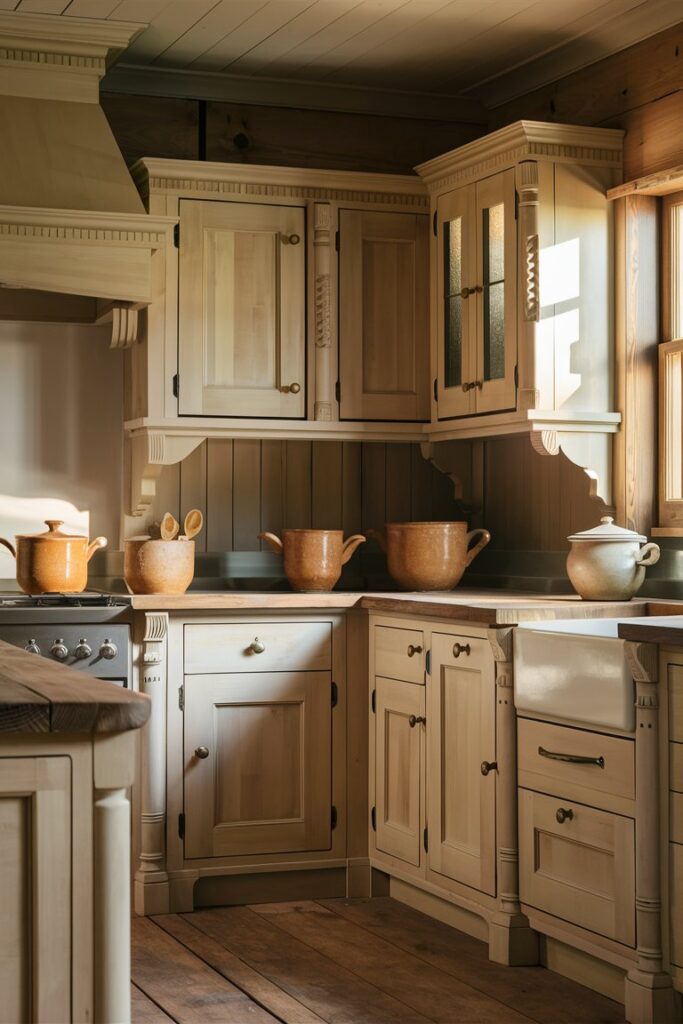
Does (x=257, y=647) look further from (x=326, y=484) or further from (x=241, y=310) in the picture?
(x=241, y=310)

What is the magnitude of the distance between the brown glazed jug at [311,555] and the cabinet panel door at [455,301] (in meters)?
0.52

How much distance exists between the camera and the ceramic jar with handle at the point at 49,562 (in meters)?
3.86

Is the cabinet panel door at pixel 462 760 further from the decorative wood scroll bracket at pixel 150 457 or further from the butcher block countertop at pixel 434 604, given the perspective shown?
the decorative wood scroll bracket at pixel 150 457

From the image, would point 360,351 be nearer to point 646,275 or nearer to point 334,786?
point 646,275

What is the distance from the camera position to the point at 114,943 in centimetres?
154

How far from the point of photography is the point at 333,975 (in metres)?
3.13

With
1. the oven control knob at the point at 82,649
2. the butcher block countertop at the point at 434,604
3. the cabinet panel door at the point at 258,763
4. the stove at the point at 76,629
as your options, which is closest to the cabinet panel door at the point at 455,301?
the butcher block countertop at the point at 434,604

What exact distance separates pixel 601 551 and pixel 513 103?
A: 5.63 ft

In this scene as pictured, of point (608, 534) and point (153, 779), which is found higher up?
point (608, 534)

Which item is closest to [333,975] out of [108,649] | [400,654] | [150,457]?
[400,654]

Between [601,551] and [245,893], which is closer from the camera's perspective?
[601,551]

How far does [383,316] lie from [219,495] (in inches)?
30.4

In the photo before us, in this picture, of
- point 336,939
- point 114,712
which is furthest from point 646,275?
point 114,712

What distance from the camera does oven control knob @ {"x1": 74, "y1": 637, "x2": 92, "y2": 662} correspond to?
3611 millimetres
